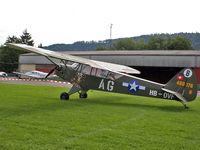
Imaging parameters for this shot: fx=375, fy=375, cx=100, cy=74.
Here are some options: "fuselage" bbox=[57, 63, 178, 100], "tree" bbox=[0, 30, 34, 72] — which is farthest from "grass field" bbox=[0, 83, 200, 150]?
"tree" bbox=[0, 30, 34, 72]

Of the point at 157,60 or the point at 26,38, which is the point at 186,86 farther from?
the point at 26,38

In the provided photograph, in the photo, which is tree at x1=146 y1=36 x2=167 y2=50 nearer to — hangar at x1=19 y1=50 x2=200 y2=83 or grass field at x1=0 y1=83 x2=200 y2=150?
hangar at x1=19 y1=50 x2=200 y2=83

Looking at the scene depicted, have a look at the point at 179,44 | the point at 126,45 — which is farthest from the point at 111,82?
the point at 126,45

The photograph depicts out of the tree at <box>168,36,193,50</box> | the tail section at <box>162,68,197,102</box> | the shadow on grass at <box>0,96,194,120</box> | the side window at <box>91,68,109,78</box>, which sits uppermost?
the tree at <box>168,36,193,50</box>

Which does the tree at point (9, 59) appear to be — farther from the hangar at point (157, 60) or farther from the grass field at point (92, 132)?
the grass field at point (92, 132)

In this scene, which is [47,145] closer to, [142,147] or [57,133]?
[57,133]

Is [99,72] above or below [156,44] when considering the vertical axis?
below

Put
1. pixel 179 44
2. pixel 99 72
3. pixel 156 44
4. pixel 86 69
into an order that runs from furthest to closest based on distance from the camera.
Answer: pixel 156 44
pixel 179 44
pixel 86 69
pixel 99 72

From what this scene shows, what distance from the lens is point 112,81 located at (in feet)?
59.9

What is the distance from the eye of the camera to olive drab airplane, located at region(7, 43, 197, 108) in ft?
53.2

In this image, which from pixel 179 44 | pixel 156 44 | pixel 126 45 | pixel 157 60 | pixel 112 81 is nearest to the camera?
pixel 112 81

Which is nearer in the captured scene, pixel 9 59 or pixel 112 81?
pixel 112 81

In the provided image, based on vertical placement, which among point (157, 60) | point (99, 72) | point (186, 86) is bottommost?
point (186, 86)

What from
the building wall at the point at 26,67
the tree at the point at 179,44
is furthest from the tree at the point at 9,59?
the tree at the point at 179,44
